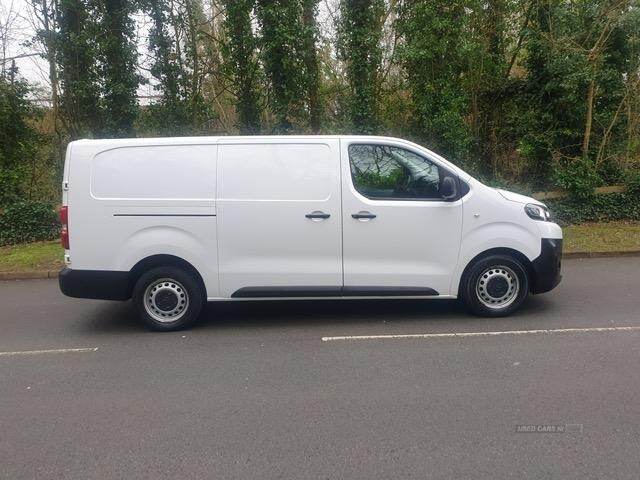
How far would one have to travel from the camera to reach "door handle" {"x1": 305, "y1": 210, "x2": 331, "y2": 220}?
18.8ft

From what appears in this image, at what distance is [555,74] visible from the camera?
41.2 feet

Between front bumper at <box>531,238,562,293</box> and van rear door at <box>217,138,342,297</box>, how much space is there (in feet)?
7.11

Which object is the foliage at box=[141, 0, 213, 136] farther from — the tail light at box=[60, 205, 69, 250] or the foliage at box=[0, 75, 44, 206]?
the tail light at box=[60, 205, 69, 250]

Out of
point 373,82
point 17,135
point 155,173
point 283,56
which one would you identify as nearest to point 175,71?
point 283,56

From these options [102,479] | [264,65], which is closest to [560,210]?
[264,65]

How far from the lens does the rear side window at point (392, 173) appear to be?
19.2 ft

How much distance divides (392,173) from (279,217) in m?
1.34

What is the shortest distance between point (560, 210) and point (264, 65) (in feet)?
25.2

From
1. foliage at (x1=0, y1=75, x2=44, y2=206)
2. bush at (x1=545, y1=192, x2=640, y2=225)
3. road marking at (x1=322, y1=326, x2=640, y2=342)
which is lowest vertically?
road marking at (x1=322, y1=326, x2=640, y2=342)

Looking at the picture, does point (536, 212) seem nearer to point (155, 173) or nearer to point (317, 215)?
point (317, 215)

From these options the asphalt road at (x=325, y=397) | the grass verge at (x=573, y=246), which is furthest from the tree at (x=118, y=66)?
the asphalt road at (x=325, y=397)

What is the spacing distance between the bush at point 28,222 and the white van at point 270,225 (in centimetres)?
728

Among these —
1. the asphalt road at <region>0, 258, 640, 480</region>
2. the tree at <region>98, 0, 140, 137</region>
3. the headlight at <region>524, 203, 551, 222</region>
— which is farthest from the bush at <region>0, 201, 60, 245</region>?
the headlight at <region>524, 203, 551, 222</region>

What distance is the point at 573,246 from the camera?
10.0 metres
